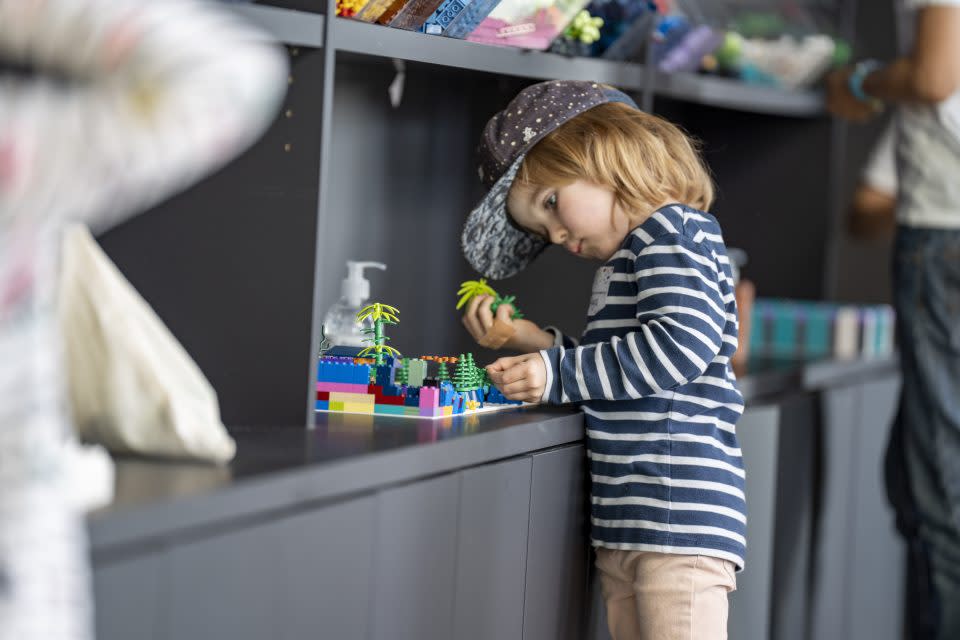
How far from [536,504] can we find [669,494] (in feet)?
0.51

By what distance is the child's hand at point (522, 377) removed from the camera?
4.72 feet

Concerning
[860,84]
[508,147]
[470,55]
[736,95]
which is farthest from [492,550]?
[860,84]

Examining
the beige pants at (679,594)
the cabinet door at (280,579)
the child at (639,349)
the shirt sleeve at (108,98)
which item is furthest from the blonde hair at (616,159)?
the shirt sleeve at (108,98)

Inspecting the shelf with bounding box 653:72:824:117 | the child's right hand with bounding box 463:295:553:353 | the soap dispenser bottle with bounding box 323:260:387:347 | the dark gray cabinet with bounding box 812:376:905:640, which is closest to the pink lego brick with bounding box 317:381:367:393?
the soap dispenser bottle with bounding box 323:260:387:347

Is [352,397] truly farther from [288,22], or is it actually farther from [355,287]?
[288,22]

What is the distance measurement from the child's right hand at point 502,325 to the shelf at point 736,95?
1.54 ft

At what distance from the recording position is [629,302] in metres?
1.46

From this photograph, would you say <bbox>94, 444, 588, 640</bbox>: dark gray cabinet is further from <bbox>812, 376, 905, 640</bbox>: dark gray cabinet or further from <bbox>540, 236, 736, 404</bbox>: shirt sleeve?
<bbox>812, 376, 905, 640</bbox>: dark gray cabinet

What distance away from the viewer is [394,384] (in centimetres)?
142

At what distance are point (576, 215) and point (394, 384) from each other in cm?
30

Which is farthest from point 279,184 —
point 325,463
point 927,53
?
point 927,53

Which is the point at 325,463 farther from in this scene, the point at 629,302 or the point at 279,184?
the point at 629,302

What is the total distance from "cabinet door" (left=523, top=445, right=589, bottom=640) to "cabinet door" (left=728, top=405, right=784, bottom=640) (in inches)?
17.8

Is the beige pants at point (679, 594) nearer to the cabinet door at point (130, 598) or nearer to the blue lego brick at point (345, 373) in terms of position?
the blue lego brick at point (345, 373)
